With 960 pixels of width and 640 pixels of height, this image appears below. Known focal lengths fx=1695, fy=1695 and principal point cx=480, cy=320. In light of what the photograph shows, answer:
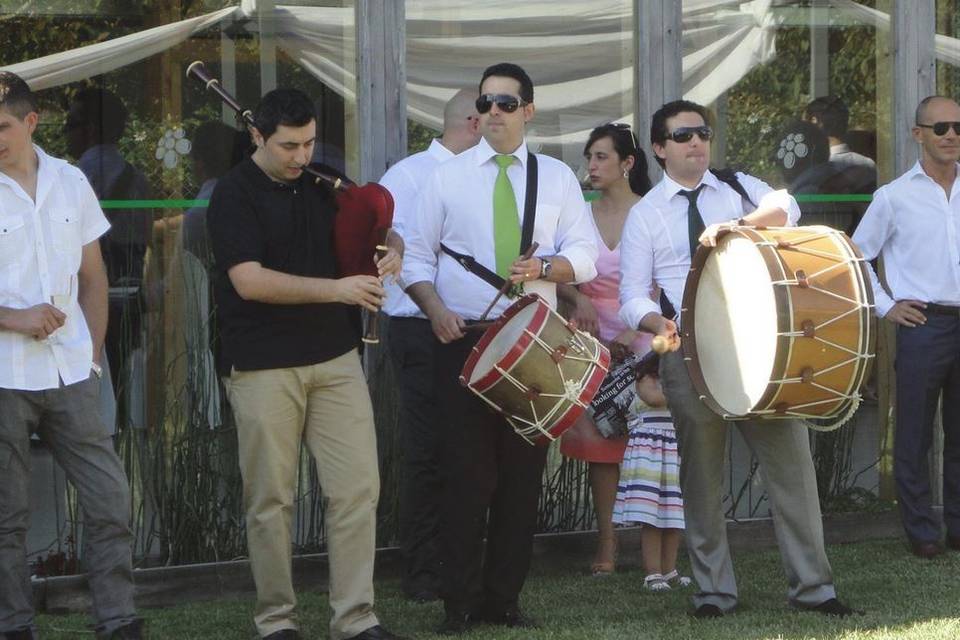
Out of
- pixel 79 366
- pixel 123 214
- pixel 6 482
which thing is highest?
pixel 123 214

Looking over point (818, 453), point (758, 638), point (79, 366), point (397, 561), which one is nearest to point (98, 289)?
point (79, 366)

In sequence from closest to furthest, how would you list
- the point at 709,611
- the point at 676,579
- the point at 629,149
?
the point at 709,611
the point at 676,579
the point at 629,149

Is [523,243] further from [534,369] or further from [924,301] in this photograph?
[924,301]

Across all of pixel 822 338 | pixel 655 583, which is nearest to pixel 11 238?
pixel 822 338

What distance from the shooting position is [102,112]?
7145 millimetres

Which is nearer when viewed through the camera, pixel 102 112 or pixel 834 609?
pixel 834 609

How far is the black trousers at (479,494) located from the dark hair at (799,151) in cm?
290

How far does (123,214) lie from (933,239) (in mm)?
3563

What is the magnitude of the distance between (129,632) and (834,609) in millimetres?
2495

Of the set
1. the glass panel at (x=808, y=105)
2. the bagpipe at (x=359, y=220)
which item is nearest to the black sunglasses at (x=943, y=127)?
the glass panel at (x=808, y=105)

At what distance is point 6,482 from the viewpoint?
568 centimetres

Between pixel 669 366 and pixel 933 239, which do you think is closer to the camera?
pixel 669 366

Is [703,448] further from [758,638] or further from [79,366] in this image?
[79,366]

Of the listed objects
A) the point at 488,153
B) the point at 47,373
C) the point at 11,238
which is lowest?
the point at 47,373
